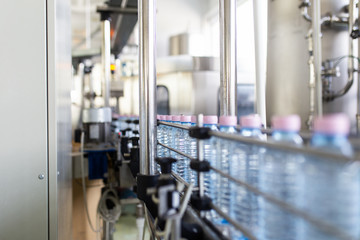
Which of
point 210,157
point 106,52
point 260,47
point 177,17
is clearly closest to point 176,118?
point 210,157

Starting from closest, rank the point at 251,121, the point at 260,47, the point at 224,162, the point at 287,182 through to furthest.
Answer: the point at 287,182 < the point at 251,121 < the point at 224,162 < the point at 260,47

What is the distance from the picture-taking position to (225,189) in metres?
0.70

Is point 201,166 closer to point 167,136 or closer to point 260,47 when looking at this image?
point 167,136

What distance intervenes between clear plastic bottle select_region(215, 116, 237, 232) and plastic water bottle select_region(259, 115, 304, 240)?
0.14 meters

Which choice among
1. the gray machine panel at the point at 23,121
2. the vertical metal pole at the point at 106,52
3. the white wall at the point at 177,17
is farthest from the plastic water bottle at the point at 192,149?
the white wall at the point at 177,17

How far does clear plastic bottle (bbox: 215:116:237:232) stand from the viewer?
0.69 metres

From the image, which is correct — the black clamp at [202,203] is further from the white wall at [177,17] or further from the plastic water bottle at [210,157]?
the white wall at [177,17]

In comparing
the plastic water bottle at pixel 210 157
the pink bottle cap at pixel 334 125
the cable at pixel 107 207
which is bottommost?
the cable at pixel 107 207

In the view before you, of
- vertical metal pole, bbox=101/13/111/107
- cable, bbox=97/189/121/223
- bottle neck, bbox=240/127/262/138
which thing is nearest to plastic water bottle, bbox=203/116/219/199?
bottle neck, bbox=240/127/262/138

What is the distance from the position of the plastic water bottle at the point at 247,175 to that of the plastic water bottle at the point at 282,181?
0.11 feet

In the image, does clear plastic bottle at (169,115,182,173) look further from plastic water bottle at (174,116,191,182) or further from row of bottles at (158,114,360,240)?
row of bottles at (158,114,360,240)

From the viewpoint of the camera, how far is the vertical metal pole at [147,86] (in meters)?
0.87

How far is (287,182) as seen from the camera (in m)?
0.47

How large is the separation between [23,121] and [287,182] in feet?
3.16
